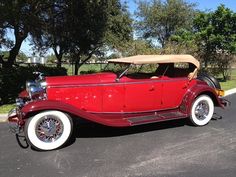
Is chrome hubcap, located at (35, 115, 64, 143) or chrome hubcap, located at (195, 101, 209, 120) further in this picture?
chrome hubcap, located at (195, 101, 209, 120)

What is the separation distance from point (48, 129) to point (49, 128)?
0.02m

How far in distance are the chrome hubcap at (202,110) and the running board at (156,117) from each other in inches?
16.5

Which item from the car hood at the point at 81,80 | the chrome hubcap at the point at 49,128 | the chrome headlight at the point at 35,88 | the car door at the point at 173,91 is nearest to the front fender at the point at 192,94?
the car door at the point at 173,91

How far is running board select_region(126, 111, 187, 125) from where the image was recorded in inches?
295

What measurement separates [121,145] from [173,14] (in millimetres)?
36210

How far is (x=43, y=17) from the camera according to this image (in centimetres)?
1500

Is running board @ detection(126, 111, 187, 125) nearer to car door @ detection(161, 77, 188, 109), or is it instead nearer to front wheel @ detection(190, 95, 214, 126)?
car door @ detection(161, 77, 188, 109)

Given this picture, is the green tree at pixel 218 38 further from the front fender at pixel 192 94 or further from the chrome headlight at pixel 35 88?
the chrome headlight at pixel 35 88

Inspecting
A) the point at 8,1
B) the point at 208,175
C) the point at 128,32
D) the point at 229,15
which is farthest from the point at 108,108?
the point at 128,32

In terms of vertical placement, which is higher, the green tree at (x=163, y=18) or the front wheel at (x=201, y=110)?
the green tree at (x=163, y=18)

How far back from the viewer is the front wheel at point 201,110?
8.26m

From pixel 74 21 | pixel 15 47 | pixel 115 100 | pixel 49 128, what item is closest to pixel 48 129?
pixel 49 128

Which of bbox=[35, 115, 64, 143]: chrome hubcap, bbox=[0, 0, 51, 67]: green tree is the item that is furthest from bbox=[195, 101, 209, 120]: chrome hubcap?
bbox=[0, 0, 51, 67]: green tree

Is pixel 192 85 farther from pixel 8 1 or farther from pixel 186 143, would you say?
pixel 8 1
